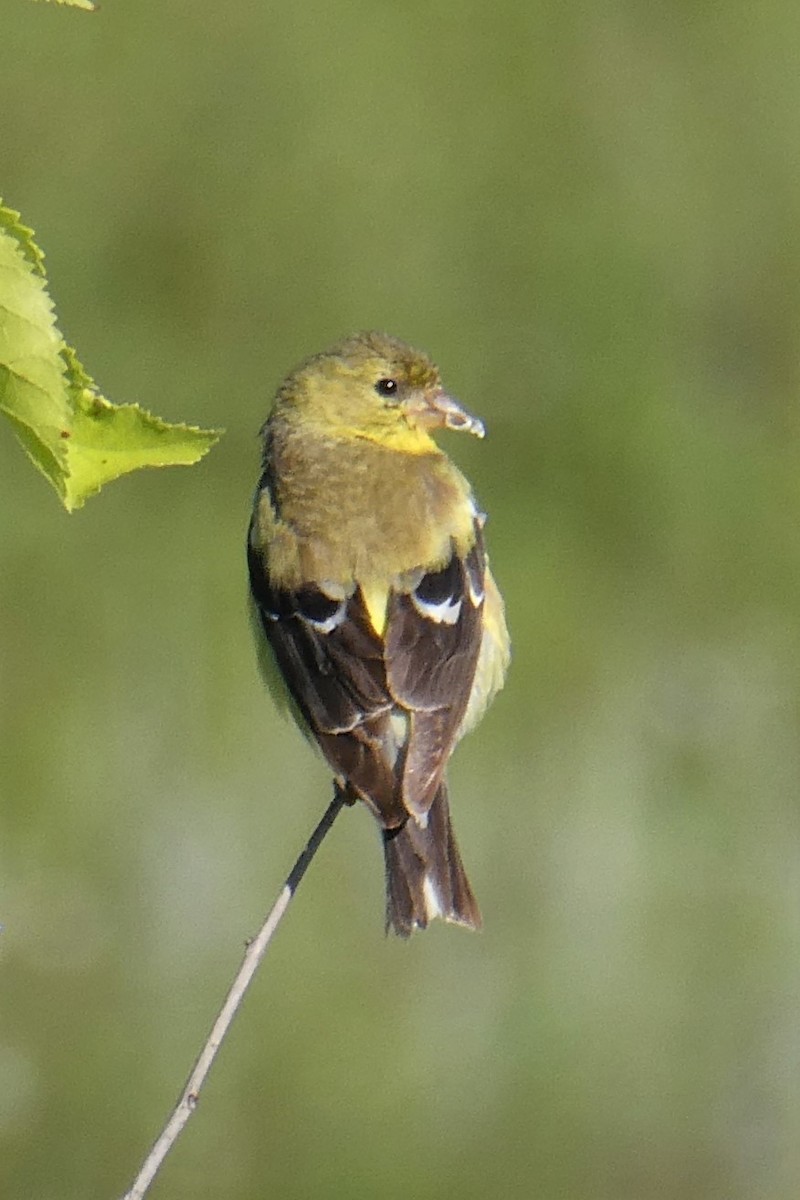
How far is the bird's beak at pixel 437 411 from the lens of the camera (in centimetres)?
527

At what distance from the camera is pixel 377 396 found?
5379mm

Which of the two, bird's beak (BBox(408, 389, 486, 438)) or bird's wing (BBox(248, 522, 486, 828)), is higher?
bird's beak (BBox(408, 389, 486, 438))

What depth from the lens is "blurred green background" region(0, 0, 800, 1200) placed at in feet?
22.7

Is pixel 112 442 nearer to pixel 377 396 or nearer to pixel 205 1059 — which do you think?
pixel 205 1059

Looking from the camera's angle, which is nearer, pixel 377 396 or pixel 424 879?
pixel 424 879

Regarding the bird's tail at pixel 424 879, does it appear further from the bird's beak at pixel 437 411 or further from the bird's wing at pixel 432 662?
the bird's beak at pixel 437 411

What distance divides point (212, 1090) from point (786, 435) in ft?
10.0

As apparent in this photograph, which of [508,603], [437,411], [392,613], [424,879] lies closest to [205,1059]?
[424,879]

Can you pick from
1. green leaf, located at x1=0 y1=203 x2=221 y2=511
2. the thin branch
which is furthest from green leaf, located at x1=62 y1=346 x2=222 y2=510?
the thin branch

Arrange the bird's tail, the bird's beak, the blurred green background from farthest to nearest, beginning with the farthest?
the blurred green background < the bird's beak < the bird's tail

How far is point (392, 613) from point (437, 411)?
778 mm

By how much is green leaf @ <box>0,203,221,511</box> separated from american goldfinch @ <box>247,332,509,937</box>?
6.27 ft

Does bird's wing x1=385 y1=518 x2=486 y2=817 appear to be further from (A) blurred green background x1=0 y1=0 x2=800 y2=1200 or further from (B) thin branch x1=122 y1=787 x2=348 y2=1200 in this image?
(A) blurred green background x1=0 y1=0 x2=800 y2=1200

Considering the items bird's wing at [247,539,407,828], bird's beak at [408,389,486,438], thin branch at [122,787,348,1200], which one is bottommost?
thin branch at [122,787,348,1200]
